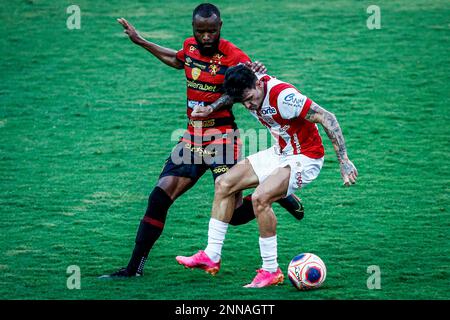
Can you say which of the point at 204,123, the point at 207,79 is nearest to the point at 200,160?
the point at 204,123

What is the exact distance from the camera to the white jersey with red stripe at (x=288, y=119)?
7922mm

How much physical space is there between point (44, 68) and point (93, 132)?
8.74 ft

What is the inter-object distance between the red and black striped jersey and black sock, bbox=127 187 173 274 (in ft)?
2.08

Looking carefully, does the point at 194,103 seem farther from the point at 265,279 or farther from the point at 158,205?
the point at 265,279

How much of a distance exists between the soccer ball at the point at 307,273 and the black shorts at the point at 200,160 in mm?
1160

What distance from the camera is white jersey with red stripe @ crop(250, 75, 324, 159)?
7922 mm

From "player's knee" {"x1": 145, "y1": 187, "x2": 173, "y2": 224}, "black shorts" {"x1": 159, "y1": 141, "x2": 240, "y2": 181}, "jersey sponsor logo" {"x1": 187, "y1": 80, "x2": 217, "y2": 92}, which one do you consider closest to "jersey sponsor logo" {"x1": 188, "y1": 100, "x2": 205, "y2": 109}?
"jersey sponsor logo" {"x1": 187, "y1": 80, "x2": 217, "y2": 92}

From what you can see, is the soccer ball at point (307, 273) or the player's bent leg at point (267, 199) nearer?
the soccer ball at point (307, 273)

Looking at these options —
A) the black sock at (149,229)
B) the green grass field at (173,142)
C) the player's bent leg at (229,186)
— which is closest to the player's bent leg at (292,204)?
the green grass field at (173,142)

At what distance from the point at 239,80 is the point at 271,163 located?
82 cm

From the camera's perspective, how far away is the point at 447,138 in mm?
12633

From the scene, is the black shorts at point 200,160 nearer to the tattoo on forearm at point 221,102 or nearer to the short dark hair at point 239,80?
the tattoo on forearm at point 221,102

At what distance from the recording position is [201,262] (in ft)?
26.8

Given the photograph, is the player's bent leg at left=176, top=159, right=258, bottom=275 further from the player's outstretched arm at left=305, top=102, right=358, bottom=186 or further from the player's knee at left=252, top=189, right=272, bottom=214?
the player's outstretched arm at left=305, top=102, right=358, bottom=186
